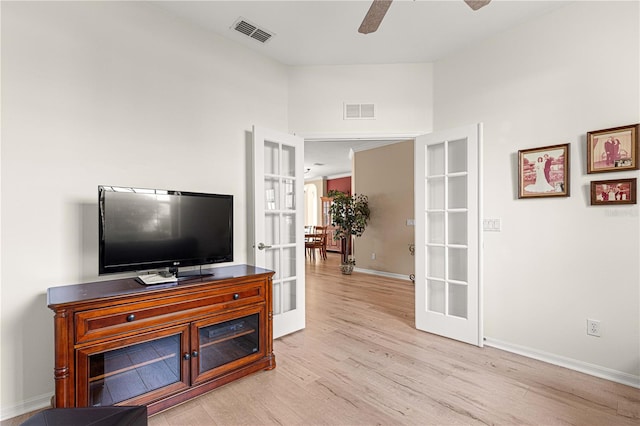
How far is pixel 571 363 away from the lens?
2.45m

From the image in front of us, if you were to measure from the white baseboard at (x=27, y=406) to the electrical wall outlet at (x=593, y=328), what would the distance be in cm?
380

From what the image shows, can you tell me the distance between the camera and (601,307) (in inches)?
91.7

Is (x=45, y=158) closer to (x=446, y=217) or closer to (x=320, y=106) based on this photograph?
(x=320, y=106)

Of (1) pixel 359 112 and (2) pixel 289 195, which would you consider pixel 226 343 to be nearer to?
(2) pixel 289 195

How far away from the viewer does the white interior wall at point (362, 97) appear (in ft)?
11.0

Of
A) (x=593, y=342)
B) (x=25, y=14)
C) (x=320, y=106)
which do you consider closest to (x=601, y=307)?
(x=593, y=342)

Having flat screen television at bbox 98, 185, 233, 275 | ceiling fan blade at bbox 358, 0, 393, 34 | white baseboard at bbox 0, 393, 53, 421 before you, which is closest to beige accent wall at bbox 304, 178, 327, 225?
flat screen television at bbox 98, 185, 233, 275

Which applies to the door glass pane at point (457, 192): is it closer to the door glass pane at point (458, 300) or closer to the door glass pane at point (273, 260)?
the door glass pane at point (458, 300)

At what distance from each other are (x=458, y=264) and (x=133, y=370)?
277cm

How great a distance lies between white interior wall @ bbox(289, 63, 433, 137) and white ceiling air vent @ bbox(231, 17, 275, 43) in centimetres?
58

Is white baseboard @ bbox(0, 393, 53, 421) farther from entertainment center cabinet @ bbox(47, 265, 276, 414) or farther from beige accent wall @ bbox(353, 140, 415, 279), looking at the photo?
beige accent wall @ bbox(353, 140, 415, 279)

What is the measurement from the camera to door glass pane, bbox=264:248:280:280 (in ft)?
10.0

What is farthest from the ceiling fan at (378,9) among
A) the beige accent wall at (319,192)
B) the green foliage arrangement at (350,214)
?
the beige accent wall at (319,192)

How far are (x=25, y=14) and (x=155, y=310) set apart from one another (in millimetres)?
1992
